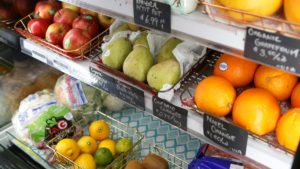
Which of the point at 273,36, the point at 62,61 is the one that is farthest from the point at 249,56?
the point at 62,61

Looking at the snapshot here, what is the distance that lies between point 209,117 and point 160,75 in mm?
266

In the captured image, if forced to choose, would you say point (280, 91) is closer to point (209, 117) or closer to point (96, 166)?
point (209, 117)

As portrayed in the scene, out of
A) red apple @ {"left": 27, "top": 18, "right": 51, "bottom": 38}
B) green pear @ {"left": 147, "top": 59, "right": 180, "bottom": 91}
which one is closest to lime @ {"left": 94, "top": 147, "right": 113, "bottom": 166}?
green pear @ {"left": 147, "top": 59, "right": 180, "bottom": 91}

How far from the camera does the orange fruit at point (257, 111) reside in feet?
2.97

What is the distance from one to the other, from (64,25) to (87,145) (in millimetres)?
560

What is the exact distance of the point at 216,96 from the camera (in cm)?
98

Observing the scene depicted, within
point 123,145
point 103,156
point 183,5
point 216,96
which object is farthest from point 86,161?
point 183,5

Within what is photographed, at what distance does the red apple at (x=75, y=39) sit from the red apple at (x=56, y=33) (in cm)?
6

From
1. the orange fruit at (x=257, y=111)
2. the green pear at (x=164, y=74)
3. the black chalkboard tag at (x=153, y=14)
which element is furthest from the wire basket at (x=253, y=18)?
the green pear at (x=164, y=74)

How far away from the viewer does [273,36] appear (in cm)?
73

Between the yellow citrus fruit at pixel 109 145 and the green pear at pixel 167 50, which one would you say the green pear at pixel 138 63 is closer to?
the green pear at pixel 167 50

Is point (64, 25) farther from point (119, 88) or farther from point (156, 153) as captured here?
point (156, 153)

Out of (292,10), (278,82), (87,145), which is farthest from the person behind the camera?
(87,145)

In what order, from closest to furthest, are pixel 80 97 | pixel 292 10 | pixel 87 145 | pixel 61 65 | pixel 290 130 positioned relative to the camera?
pixel 292 10 → pixel 290 130 → pixel 61 65 → pixel 87 145 → pixel 80 97
